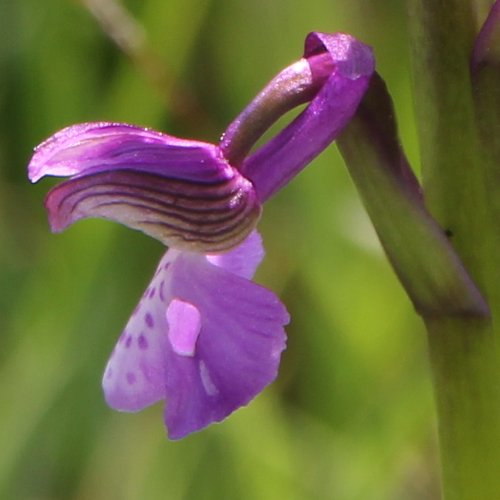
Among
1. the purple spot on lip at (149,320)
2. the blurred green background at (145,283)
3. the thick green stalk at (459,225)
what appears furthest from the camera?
the blurred green background at (145,283)

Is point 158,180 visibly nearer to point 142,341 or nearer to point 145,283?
point 142,341

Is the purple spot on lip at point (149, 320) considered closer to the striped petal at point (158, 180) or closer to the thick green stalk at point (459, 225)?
the striped petal at point (158, 180)

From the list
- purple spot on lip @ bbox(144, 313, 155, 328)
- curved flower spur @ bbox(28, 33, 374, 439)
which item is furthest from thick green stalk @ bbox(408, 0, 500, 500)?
purple spot on lip @ bbox(144, 313, 155, 328)

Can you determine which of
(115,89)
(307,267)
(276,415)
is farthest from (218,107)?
(276,415)

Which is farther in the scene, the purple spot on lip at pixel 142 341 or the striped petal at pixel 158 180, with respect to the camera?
the purple spot on lip at pixel 142 341

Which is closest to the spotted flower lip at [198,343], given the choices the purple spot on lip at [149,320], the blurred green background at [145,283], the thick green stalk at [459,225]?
the purple spot on lip at [149,320]

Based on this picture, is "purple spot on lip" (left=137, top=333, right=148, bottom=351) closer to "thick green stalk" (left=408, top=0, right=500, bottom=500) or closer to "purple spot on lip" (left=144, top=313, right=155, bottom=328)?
"purple spot on lip" (left=144, top=313, right=155, bottom=328)
